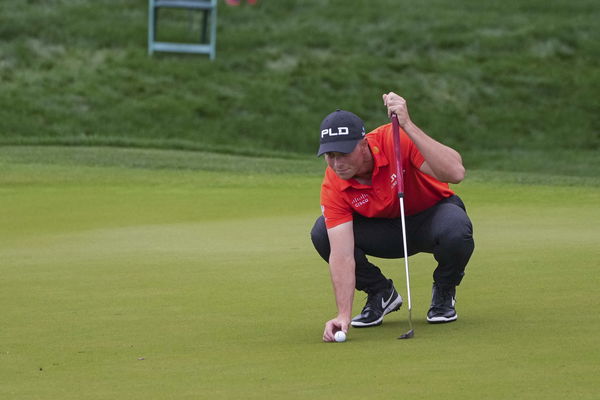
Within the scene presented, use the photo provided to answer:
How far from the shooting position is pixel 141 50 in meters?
26.3

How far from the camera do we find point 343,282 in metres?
5.37

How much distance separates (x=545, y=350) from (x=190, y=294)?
7.83 ft

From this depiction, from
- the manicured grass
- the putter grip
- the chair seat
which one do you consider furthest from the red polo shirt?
the chair seat

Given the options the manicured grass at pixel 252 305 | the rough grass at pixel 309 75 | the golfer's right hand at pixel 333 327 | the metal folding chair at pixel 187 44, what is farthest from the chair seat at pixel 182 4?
the golfer's right hand at pixel 333 327

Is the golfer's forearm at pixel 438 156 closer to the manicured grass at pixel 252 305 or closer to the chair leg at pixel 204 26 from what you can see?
the manicured grass at pixel 252 305

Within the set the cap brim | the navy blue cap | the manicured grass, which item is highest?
the navy blue cap

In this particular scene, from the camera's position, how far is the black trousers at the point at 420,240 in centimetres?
559

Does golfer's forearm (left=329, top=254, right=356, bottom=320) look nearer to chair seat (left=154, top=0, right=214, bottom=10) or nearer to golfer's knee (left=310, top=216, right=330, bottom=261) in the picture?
golfer's knee (left=310, top=216, right=330, bottom=261)

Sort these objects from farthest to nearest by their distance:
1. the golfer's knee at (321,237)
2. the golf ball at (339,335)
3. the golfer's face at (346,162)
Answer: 1. the golfer's knee at (321,237)
2. the golfer's face at (346,162)
3. the golf ball at (339,335)

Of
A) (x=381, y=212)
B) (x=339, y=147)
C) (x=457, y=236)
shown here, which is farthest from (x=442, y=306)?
(x=339, y=147)

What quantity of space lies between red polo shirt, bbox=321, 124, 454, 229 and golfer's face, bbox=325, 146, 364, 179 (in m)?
0.13

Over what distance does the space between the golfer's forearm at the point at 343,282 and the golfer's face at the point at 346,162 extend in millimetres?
397

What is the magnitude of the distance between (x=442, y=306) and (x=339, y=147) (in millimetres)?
947

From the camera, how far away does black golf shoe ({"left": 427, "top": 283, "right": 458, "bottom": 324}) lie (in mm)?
5531
